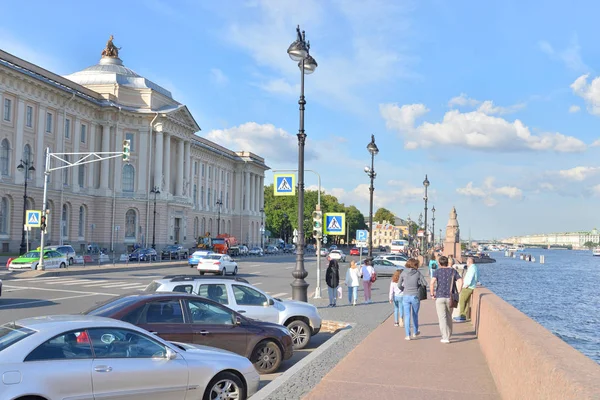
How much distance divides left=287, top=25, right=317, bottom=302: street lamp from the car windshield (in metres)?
12.3

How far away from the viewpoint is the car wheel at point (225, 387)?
293 inches

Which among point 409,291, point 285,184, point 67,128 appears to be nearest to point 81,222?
point 67,128

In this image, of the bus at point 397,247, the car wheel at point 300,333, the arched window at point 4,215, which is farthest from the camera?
the bus at point 397,247

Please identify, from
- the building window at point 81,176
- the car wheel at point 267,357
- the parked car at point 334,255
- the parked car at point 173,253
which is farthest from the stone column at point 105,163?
the car wheel at point 267,357

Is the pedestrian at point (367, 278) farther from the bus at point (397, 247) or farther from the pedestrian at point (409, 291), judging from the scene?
the bus at point (397, 247)

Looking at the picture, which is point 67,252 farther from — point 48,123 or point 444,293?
point 444,293

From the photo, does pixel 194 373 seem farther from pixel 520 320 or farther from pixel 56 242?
pixel 56 242

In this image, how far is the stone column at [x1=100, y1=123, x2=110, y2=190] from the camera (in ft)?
244

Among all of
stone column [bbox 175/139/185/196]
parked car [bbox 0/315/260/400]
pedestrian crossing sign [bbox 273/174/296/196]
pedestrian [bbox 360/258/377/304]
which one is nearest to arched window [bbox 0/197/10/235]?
stone column [bbox 175/139/185/196]

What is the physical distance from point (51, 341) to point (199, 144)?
3819 inches

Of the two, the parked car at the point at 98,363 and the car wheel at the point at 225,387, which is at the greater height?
the parked car at the point at 98,363

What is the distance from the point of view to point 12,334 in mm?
6395

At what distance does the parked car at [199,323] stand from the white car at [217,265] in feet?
88.8

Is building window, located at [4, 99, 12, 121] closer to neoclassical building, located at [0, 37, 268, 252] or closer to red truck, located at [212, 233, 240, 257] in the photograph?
neoclassical building, located at [0, 37, 268, 252]
